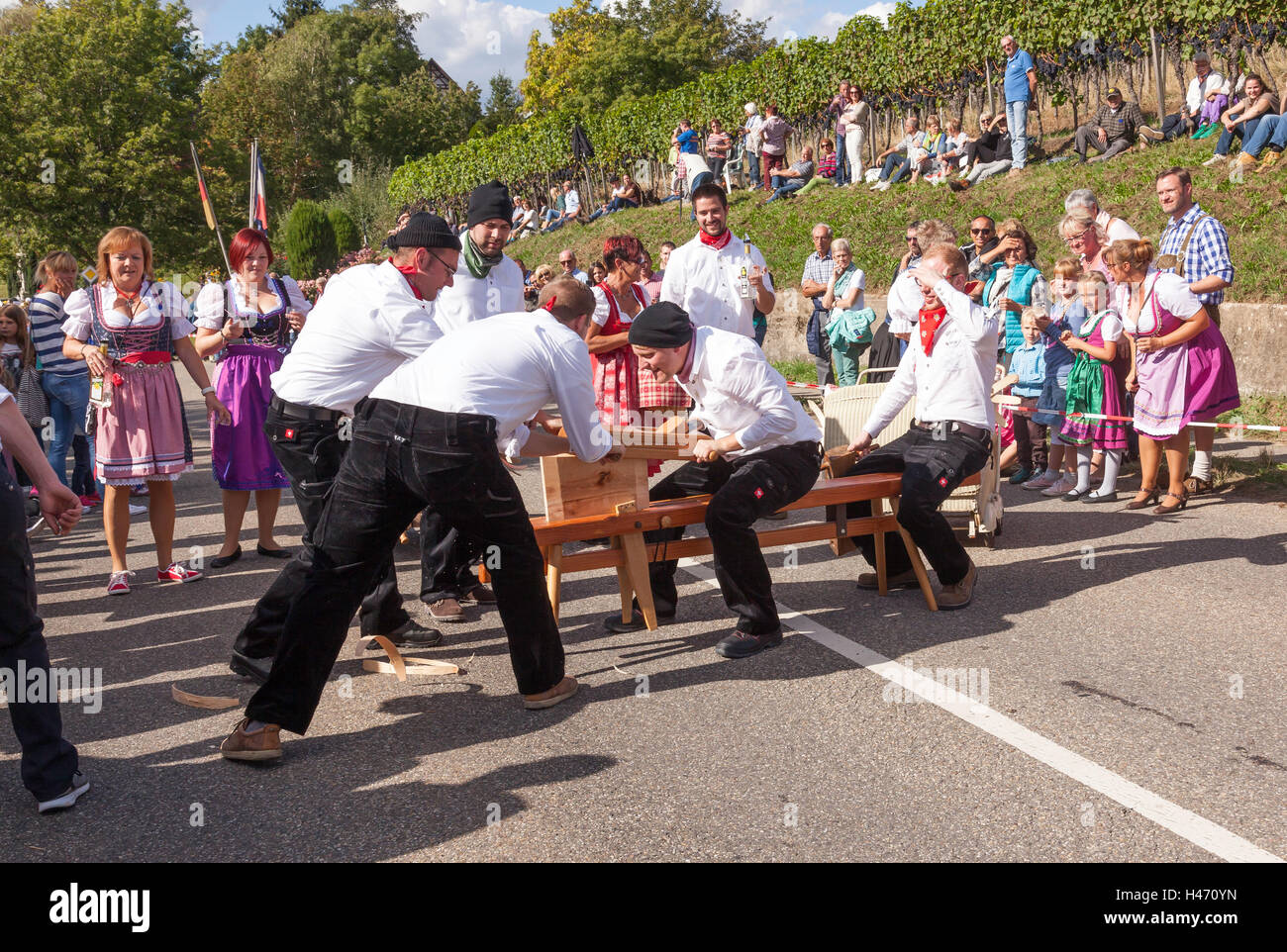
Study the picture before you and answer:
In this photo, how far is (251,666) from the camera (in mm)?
5355

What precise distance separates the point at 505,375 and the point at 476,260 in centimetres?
234

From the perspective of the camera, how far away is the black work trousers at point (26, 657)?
3.98 meters

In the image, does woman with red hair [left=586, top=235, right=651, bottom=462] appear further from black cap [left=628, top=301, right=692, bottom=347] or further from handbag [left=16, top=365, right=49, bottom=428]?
handbag [left=16, top=365, right=49, bottom=428]

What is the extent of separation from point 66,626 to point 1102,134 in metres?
15.8

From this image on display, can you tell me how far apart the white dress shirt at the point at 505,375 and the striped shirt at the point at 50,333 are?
23.9 ft

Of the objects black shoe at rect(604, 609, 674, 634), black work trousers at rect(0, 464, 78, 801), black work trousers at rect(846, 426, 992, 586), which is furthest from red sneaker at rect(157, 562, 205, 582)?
black work trousers at rect(846, 426, 992, 586)

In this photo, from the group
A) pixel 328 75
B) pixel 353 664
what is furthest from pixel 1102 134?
pixel 328 75

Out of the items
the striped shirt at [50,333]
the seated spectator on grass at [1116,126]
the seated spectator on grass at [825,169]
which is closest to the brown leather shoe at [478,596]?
the striped shirt at [50,333]

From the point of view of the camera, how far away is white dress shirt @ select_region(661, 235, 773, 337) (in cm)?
804

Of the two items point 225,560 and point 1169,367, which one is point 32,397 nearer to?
point 225,560

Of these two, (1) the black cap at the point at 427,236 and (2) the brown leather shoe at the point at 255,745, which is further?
(1) the black cap at the point at 427,236

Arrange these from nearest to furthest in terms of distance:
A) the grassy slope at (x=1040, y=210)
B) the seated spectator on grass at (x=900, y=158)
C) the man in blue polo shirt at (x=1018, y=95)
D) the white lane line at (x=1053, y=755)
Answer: the white lane line at (x=1053, y=755)
the grassy slope at (x=1040, y=210)
the man in blue polo shirt at (x=1018, y=95)
the seated spectator on grass at (x=900, y=158)

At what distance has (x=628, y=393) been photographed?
831cm

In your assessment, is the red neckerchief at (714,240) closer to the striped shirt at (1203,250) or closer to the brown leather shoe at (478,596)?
the brown leather shoe at (478,596)
